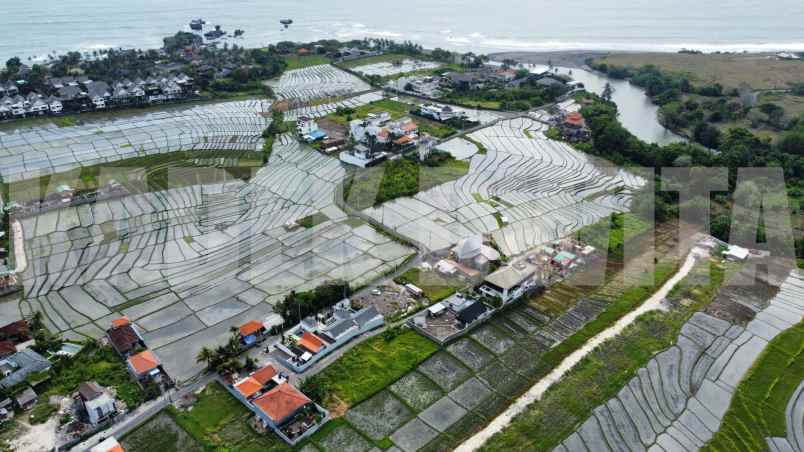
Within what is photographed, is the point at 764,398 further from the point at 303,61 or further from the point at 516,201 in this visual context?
the point at 303,61

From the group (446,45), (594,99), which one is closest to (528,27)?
(446,45)

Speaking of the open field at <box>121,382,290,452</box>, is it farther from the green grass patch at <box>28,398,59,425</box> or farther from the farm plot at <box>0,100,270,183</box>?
the farm plot at <box>0,100,270,183</box>

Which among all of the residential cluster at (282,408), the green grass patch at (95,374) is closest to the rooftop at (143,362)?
the green grass patch at (95,374)

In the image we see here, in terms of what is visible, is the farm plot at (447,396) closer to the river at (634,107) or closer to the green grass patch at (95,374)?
the green grass patch at (95,374)

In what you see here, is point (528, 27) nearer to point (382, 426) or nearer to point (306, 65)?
point (306, 65)

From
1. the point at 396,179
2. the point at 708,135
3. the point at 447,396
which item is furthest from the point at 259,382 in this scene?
the point at 708,135

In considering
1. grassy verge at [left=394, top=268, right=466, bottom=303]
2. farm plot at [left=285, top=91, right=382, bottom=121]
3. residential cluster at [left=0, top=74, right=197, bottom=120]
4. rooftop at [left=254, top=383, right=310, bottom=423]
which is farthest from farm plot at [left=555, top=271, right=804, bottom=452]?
residential cluster at [left=0, top=74, right=197, bottom=120]
